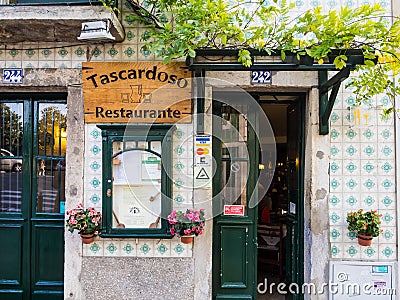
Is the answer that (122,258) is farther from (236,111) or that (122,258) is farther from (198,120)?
(236,111)

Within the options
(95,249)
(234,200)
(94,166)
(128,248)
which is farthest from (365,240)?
(94,166)

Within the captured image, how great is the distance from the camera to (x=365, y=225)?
370 centimetres

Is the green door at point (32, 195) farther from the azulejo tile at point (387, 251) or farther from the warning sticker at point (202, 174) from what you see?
the azulejo tile at point (387, 251)

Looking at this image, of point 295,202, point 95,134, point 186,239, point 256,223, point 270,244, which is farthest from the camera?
point 270,244

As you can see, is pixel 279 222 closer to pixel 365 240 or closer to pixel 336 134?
pixel 365 240

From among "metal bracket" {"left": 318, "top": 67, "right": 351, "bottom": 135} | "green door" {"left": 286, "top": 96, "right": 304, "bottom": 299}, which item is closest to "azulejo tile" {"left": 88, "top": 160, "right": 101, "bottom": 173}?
"green door" {"left": 286, "top": 96, "right": 304, "bottom": 299}

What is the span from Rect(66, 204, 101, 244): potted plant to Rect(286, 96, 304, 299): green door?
2.13 m

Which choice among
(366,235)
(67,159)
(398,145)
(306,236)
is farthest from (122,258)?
(398,145)

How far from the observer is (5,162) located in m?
4.28

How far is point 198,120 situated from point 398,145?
6.74ft

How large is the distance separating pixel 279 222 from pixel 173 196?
2.48m

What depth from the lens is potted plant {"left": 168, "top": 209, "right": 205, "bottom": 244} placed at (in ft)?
12.1

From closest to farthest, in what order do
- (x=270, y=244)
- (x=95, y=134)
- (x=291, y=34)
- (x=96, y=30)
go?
(x=291, y=34), (x=96, y=30), (x=95, y=134), (x=270, y=244)

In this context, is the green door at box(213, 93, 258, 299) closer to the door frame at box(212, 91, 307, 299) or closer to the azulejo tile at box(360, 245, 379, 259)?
the door frame at box(212, 91, 307, 299)
